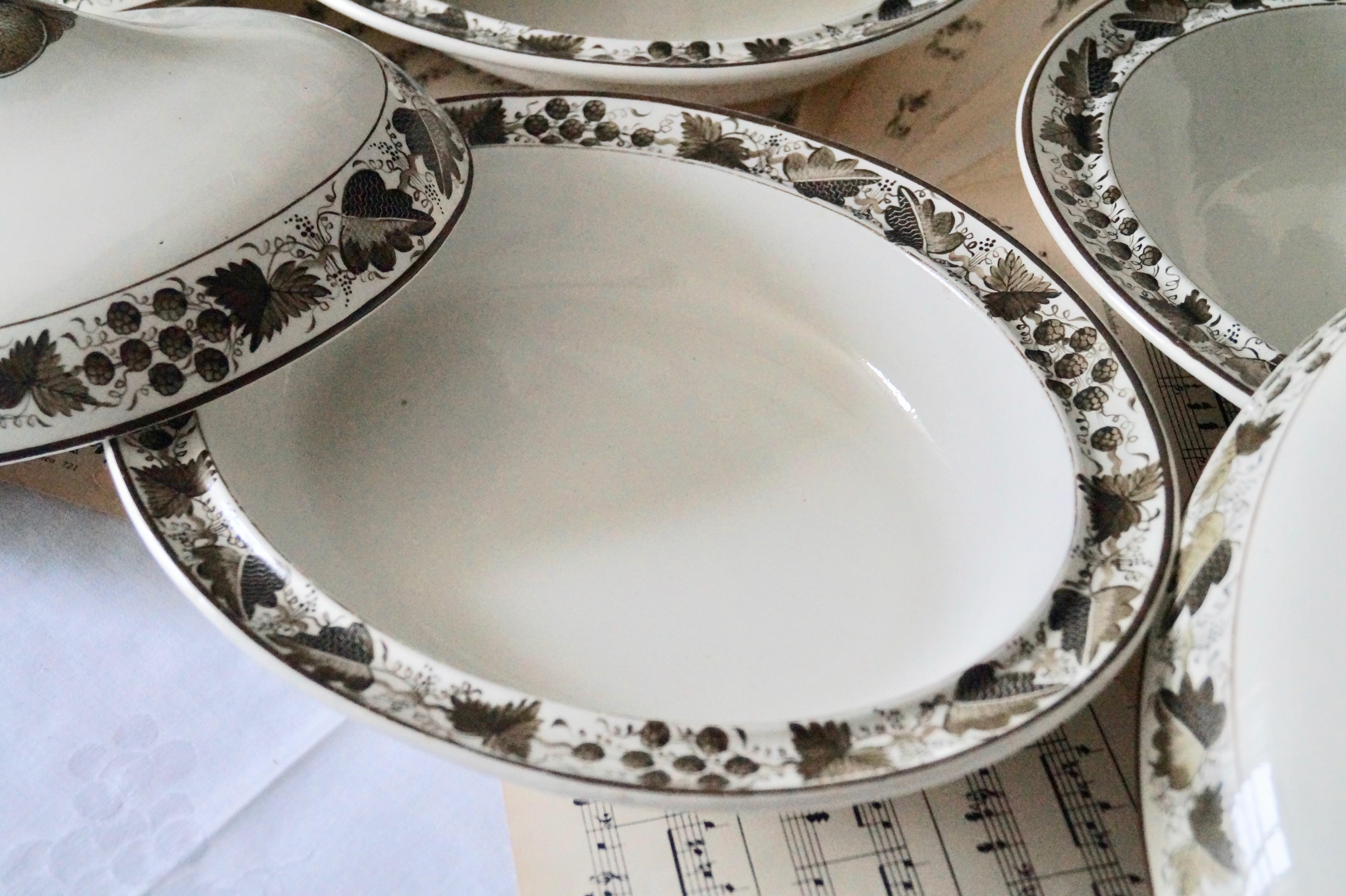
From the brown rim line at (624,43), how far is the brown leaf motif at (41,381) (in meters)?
0.24

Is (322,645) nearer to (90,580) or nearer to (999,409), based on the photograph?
(90,580)

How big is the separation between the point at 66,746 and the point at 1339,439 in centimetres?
46

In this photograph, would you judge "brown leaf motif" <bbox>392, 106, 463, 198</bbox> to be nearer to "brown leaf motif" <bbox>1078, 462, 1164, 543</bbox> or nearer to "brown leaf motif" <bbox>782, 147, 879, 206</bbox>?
"brown leaf motif" <bbox>782, 147, 879, 206</bbox>

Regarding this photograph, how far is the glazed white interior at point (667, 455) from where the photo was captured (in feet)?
1.31

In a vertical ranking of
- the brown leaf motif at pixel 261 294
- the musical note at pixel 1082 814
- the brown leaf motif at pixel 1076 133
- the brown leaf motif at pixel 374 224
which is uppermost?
the brown leaf motif at pixel 1076 133

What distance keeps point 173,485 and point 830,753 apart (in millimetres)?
243

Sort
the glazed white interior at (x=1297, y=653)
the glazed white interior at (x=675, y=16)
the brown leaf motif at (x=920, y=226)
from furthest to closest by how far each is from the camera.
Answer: the glazed white interior at (x=675, y=16) < the brown leaf motif at (x=920, y=226) < the glazed white interior at (x=1297, y=653)

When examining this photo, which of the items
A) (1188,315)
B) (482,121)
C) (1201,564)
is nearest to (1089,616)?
(1201,564)

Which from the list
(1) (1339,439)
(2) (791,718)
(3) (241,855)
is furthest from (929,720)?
(3) (241,855)

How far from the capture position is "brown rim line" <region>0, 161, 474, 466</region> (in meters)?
0.35

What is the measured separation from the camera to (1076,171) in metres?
0.47

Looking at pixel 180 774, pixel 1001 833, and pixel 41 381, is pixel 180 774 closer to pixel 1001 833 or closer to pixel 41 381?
pixel 41 381

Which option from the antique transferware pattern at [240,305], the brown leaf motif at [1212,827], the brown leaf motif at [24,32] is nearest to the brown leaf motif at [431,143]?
the antique transferware pattern at [240,305]

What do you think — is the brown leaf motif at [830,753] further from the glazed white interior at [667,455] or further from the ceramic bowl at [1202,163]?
the ceramic bowl at [1202,163]
